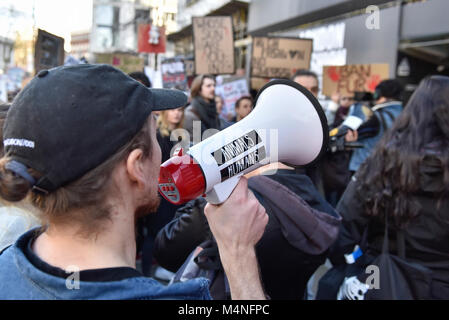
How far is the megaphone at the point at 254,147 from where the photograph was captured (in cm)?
110

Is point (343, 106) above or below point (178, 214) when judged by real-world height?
above

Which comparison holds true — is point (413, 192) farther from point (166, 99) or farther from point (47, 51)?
point (47, 51)

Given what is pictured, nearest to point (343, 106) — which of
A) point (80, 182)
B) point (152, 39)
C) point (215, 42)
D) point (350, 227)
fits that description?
point (215, 42)

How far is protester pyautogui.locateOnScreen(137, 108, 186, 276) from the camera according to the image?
10.6 feet

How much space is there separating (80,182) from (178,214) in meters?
0.97

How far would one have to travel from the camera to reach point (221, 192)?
113cm

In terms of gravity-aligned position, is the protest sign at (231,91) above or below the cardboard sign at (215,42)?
below

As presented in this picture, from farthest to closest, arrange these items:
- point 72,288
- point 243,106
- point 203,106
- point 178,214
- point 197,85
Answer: point 243,106 < point 197,85 < point 203,106 < point 178,214 < point 72,288

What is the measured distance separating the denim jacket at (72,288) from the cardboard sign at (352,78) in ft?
13.9

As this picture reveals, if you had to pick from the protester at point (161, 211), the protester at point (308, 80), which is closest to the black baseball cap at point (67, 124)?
the protester at point (161, 211)

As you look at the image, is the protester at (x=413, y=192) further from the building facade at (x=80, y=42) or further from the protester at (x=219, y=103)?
the building facade at (x=80, y=42)

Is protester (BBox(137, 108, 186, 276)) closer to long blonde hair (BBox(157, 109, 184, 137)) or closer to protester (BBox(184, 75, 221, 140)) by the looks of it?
long blonde hair (BBox(157, 109, 184, 137))

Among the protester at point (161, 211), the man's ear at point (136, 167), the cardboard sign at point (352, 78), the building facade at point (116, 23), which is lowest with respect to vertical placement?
the protester at point (161, 211)
